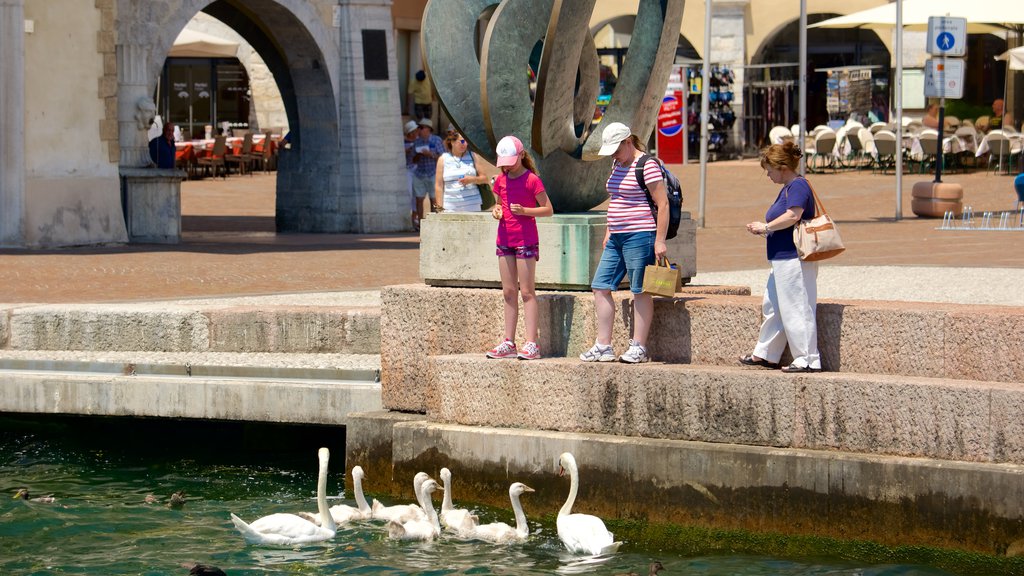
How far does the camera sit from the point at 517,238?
32.9 ft

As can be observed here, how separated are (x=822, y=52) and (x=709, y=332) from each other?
112 ft

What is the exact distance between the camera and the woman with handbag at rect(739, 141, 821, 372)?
9148mm

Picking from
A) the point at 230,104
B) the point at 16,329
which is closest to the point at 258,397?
the point at 16,329

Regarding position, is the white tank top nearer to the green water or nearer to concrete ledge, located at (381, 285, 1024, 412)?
the green water

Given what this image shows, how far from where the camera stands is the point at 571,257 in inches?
407

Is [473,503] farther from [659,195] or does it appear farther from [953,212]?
[953,212]

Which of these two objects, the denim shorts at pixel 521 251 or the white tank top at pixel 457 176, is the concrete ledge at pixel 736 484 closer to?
the denim shorts at pixel 521 251

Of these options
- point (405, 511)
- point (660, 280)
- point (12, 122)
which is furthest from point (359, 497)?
point (12, 122)

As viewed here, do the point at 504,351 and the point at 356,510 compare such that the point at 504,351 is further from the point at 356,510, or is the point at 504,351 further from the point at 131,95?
the point at 131,95

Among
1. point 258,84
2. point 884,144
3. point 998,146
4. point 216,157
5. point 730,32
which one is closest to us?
point 998,146

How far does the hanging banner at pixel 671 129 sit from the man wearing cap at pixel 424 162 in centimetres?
1008

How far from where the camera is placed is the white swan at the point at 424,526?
9.55m

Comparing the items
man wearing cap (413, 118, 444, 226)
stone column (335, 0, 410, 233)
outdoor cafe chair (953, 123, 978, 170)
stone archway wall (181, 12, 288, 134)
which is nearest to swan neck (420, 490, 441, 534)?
man wearing cap (413, 118, 444, 226)

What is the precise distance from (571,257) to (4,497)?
373cm
